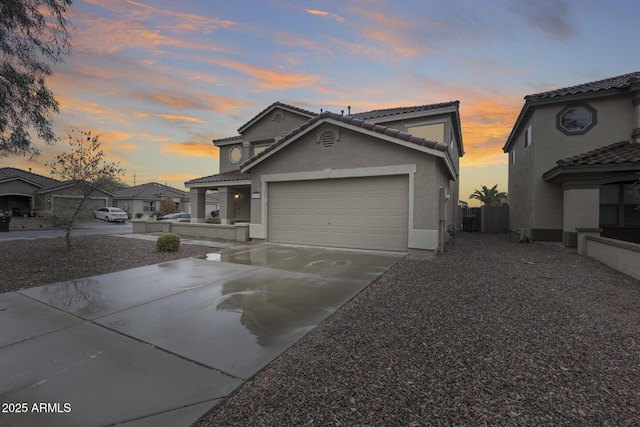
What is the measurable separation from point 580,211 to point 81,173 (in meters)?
18.1

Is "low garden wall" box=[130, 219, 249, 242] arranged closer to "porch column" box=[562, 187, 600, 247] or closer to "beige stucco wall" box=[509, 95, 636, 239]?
"porch column" box=[562, 187, 600, 247]

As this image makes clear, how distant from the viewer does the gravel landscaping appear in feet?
7.88

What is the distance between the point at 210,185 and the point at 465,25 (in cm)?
1561

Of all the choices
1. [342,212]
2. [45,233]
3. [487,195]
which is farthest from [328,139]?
[487,195]

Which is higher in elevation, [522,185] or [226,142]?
[226,142]

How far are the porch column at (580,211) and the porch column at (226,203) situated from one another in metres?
17.3

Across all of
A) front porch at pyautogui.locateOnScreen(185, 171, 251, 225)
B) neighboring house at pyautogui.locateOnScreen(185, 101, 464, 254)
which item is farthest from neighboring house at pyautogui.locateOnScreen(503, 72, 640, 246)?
front porch at pyautogui.locateOnScreen(185, 171, 251, 225)

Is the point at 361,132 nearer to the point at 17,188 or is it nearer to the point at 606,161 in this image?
the point at 606,161

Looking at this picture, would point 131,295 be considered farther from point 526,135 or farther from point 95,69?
point 526,135

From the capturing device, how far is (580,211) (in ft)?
36.0

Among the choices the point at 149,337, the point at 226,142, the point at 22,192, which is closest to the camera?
the point at 149,337

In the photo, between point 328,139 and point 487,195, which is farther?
point 487,195

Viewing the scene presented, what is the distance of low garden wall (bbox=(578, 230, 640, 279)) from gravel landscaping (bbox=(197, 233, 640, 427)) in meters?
2.26

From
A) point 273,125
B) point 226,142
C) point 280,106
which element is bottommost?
point 226,142
